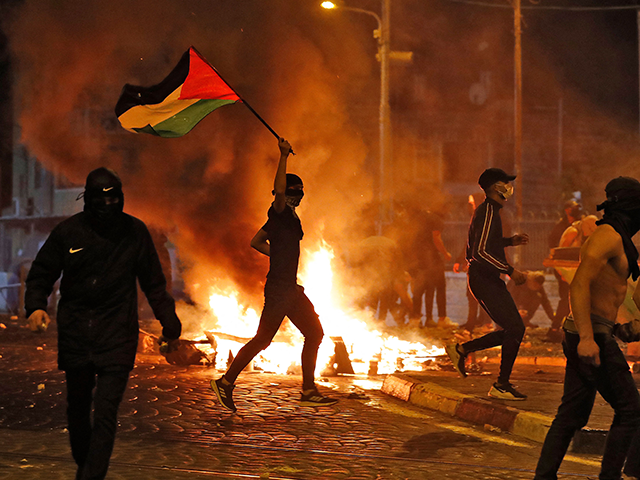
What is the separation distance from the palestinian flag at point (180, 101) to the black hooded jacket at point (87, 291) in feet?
8.25

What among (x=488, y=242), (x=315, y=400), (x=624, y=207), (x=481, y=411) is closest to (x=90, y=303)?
(x=624, y=207)

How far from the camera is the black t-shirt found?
20.7 feet

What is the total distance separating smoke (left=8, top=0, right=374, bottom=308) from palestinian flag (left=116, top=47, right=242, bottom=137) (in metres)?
5.16

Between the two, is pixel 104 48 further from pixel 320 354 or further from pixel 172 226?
pixel 320 354

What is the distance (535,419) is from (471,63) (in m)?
25.6

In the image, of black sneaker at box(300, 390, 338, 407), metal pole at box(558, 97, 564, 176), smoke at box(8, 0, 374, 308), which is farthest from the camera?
metal pole at box(558, 97, 564, 176)

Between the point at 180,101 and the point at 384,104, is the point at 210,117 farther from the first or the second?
the point at 180,101

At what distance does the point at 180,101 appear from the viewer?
649 centimetres

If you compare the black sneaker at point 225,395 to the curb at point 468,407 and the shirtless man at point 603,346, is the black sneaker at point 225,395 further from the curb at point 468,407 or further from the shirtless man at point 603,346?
the shirtless man at point 603,346

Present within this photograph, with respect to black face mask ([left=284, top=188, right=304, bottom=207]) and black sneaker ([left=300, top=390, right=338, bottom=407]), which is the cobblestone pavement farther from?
black face mask ([left=284, top=188, right=304, bottom=207])

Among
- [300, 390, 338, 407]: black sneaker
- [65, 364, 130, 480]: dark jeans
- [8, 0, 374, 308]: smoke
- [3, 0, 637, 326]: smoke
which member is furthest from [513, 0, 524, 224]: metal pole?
[65, 364, 130, 480]: dark jeans

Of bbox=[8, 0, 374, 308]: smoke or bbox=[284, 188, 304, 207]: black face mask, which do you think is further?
bbox=[8, 0, 374, 308]: smoke

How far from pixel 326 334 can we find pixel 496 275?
12.1 feet

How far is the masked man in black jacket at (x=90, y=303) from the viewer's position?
396 centimetres
